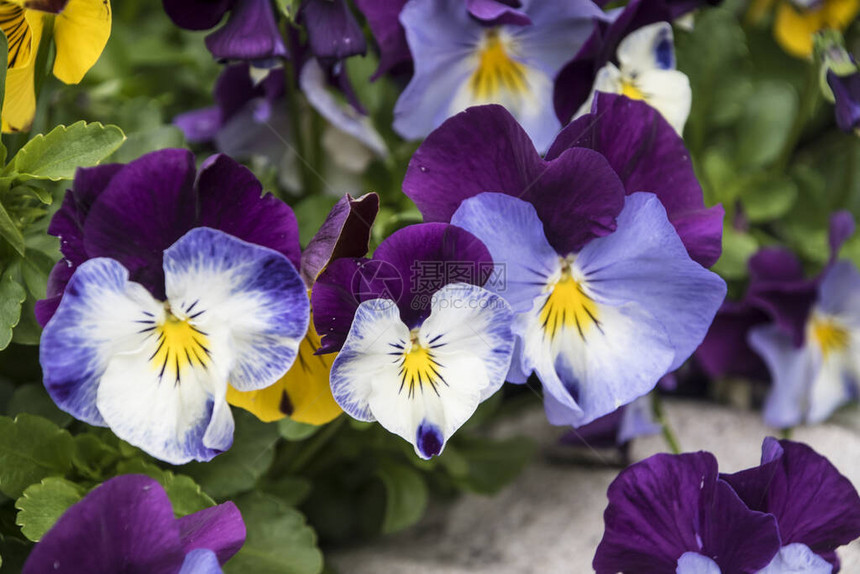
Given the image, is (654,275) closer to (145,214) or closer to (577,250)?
(577,250)

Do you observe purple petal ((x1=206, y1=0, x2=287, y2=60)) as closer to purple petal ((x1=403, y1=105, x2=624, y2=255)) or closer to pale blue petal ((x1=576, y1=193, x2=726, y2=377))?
purple petal ((x1=403, y1=105, x2=624, y2=255))

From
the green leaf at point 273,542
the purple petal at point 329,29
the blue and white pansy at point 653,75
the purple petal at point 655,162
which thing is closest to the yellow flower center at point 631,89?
the blue and white pansy at point 653,75

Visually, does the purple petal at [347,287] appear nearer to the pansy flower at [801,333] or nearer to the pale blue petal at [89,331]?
the pale blue petal at [89,331]

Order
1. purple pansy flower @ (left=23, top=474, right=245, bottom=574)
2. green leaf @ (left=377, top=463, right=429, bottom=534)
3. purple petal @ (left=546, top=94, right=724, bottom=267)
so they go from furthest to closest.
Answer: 1. green leaf @ (left=377, top=463, right=429, bottom=534)
2. purple petal @ (left=546, top=94, right=724, bottom=267)
3. purple pansy flower @ (left=23, top=474, right=245, bottom=574)

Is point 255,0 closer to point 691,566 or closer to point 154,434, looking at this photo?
point 154,434

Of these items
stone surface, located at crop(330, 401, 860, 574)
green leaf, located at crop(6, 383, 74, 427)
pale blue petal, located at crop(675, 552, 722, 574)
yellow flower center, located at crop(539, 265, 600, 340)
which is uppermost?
yellow flower center, located at crop(539, 265, 600, 340)

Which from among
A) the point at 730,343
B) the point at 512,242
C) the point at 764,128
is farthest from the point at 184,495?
the point at 764,128

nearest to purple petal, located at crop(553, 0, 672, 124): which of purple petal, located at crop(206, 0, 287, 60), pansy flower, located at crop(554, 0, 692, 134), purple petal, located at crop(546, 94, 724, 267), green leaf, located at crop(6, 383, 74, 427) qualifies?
pansy flower, located at crop(554, 0, 692, 134)
